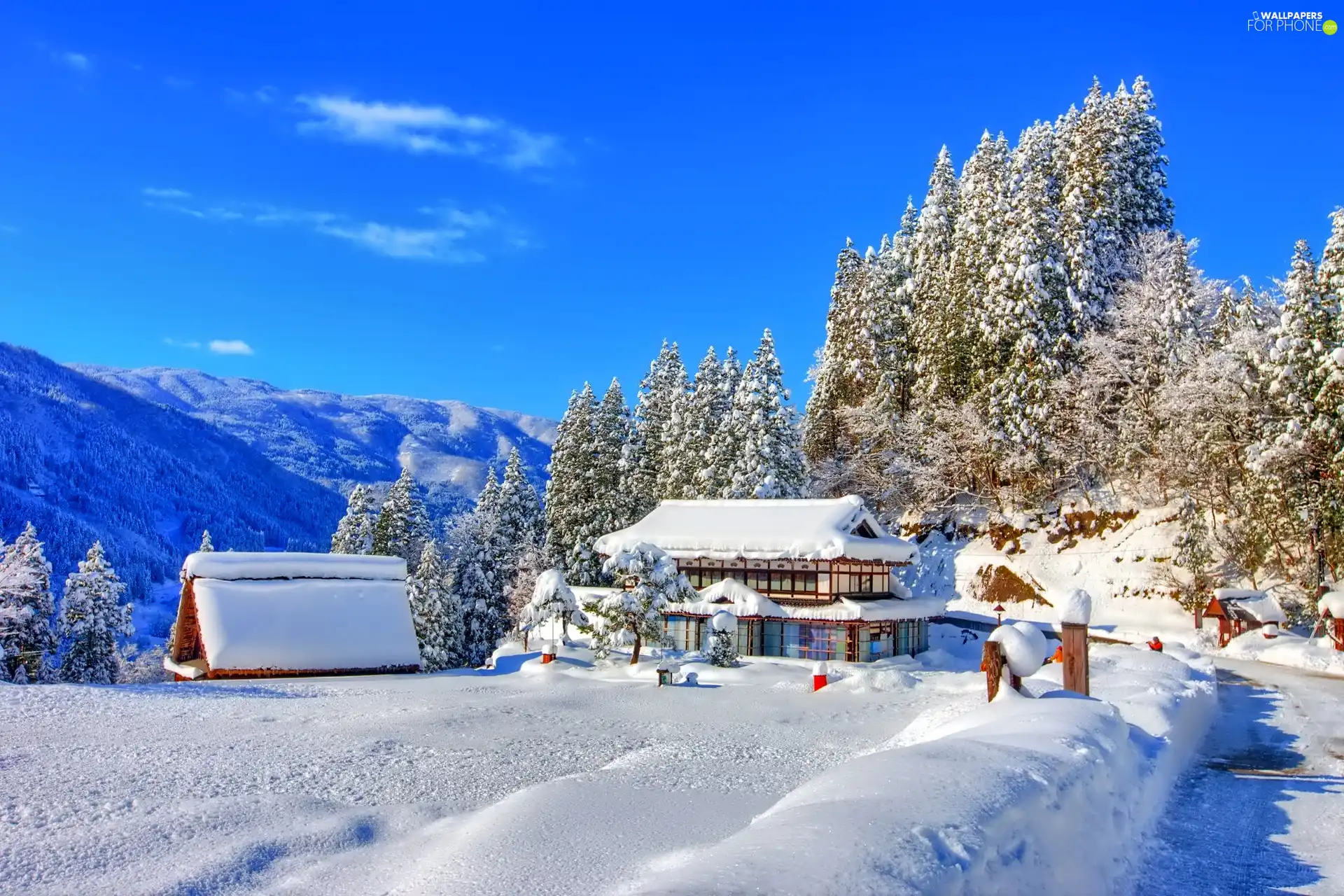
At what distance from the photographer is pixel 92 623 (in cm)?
4262

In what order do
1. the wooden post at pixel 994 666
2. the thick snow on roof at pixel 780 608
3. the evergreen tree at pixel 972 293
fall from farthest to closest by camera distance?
the evergreen tree at pixel 972 293
the thick snow on roof at pixel 780 608
the wooden post at pixel 994 666

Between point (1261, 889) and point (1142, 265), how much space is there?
44.5 m

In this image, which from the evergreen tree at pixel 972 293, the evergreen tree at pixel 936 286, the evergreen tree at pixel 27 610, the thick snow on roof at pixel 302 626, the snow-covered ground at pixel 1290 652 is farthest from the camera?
the evergreen tree at pixel 936 286

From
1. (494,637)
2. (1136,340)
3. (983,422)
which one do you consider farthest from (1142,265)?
(494,637)

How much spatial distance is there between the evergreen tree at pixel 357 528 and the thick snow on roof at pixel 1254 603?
41087 mm

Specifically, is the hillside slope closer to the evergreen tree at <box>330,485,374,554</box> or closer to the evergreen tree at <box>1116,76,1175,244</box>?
the evergreen tree at <box>330,485,374,554</box>

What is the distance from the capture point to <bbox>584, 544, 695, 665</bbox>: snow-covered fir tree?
27.7 m

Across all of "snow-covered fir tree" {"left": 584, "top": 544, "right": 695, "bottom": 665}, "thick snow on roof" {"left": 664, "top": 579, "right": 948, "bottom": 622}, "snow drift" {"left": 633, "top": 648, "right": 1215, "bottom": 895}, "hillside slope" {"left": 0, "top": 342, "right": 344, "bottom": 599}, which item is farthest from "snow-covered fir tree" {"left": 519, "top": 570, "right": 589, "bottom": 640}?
"hillside slope" {"left": 0, "top": 342, "right": 344, "bottom": 599}

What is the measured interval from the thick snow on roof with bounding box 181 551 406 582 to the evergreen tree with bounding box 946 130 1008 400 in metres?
30.2

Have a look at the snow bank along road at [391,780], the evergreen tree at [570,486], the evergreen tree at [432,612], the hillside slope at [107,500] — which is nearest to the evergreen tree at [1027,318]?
the evergreen tree at [570,486]

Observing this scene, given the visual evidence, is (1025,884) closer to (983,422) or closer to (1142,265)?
(983,422)

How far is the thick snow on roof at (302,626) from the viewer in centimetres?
2647

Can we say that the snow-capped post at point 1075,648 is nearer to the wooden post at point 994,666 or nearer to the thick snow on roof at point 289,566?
the wooden post at point 994,666

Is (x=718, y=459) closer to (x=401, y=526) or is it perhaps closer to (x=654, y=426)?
(x=654, y=426)
